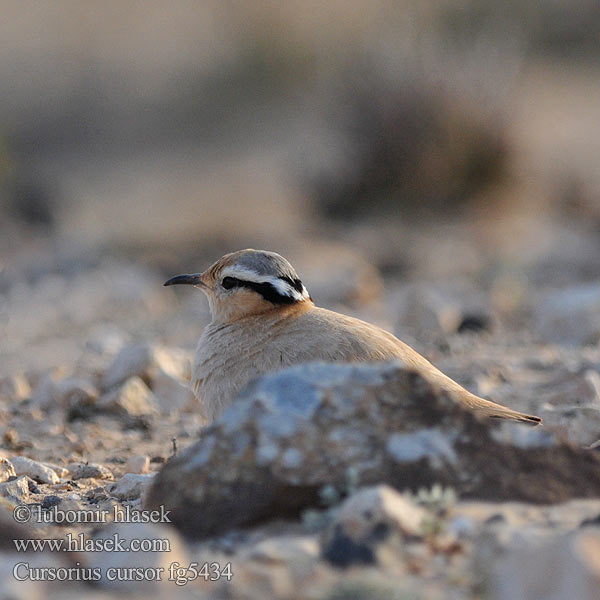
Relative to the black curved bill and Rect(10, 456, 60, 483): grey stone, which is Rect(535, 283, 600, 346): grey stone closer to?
the black curved bill

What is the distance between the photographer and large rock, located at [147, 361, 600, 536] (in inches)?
109

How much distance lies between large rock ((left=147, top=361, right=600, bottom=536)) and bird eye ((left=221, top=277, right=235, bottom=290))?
199 cm

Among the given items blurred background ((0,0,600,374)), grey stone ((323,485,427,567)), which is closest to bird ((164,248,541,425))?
grey stone ((323,485,427,567))

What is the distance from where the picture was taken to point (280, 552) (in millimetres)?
2547

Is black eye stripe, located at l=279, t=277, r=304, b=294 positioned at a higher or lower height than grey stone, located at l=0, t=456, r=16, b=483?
higher

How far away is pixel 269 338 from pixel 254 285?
0.39 metres

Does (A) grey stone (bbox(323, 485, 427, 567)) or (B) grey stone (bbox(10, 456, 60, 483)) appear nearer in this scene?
(A) grey stone (bbox(323, 485, 427, 567))

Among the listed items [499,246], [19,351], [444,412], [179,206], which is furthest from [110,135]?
[444,412]

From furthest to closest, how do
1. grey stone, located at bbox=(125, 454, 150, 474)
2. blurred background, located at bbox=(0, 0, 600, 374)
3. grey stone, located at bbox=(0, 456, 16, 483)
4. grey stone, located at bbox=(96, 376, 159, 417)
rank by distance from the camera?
blurred background, located at bbox=(0, 0, 600, 374) → grey stone, located at bbox=(96, 376, 159, 417) → grey stone, located at bbox=(125, 454, 150, 474) → grey stone, located at bbox=(0, 456, 16, 483)

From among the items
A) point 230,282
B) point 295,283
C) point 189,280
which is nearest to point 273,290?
point 295,283

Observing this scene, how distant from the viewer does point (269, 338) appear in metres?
4.51

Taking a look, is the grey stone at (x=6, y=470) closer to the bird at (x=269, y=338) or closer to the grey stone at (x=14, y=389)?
the bird at (x=269, y=338)

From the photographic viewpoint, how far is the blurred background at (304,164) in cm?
880

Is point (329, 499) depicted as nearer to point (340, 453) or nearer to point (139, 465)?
point (340, 453)
